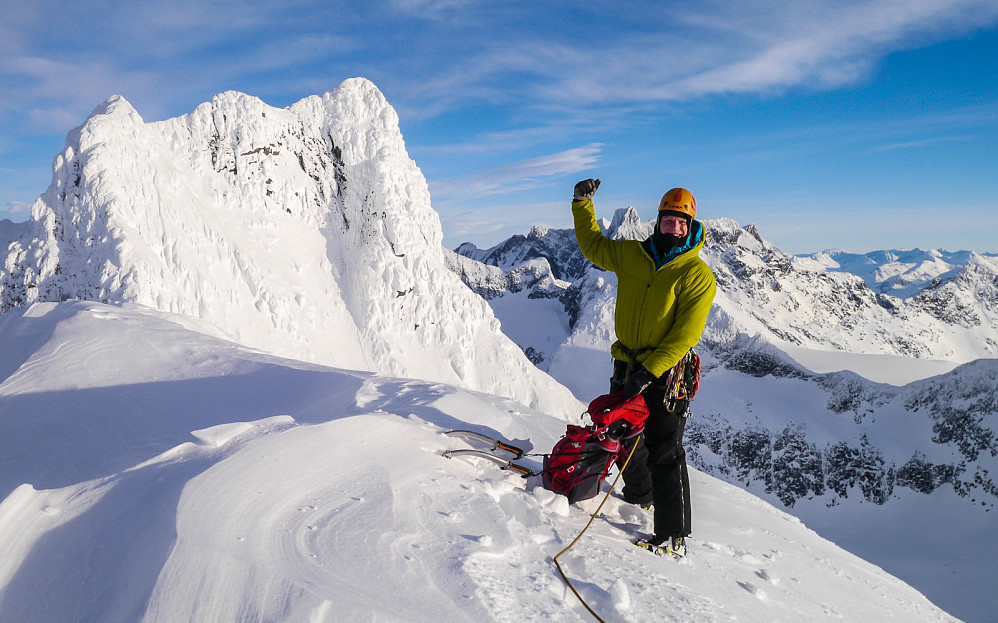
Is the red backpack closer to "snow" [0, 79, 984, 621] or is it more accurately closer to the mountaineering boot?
"snow" [0, 79, 984, 621]

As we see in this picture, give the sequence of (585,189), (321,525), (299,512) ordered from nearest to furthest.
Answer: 1. (321,525)
2. (299,512)
3. (585,189)

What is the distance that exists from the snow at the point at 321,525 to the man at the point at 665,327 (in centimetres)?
48

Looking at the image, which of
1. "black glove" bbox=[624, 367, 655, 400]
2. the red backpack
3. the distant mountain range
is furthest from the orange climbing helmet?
the distant mountain range

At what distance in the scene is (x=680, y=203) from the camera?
4086mm

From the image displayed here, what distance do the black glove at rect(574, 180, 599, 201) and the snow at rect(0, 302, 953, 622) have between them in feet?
9.03

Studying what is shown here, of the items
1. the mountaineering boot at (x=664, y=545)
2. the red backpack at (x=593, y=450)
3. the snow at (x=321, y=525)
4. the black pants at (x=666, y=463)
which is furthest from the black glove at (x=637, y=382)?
the mountaineering boot at (x=664, y=545)

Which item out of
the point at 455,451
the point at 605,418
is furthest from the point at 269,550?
the point at 605,418

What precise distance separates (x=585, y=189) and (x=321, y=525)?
3.83m

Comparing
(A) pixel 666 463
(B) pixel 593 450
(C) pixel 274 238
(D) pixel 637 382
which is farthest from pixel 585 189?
(C) pixel 274 238

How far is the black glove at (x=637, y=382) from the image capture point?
390 cm

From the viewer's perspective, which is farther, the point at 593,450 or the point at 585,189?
the point at 585,189

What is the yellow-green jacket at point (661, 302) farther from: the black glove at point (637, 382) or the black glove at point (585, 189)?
the black glove at point (585, 189)

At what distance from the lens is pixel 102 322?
7.37m

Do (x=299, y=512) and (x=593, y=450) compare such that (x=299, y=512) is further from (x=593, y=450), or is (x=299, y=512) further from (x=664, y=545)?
(x=664, y=545)
